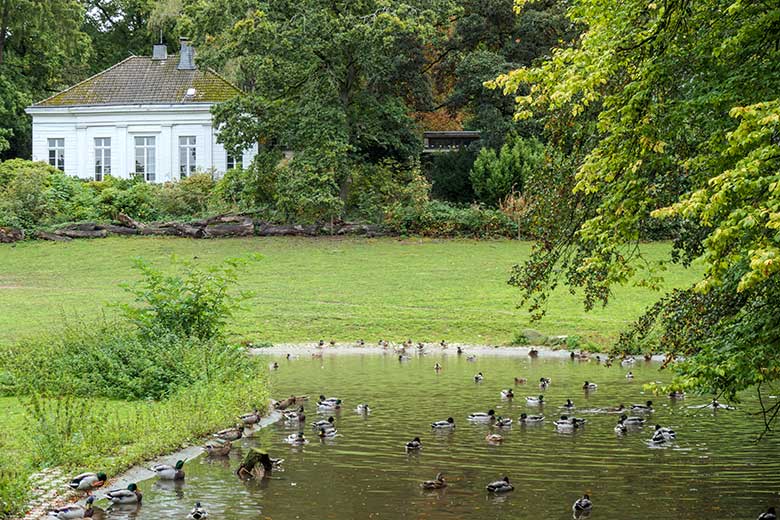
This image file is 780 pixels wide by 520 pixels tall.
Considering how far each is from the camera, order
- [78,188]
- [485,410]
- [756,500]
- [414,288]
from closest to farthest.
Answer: [756,500] < [485,410] < [414,288] < [78,188]

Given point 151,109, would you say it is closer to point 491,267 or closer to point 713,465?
point 491,267

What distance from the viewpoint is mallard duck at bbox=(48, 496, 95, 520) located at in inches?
472

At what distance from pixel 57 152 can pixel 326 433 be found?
Answer: 157ft

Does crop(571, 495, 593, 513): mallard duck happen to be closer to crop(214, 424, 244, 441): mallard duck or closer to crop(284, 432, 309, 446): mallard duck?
crop(284, 432, 309, 446): mallard duck

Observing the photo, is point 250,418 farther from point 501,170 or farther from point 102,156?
point 102,156

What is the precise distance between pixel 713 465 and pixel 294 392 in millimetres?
9198

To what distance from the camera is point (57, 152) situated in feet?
203

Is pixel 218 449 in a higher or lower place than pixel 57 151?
lower

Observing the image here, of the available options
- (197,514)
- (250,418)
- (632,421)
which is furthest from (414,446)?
(197,514)

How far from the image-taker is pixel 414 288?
36.1 metres

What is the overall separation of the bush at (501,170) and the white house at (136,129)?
14524mm

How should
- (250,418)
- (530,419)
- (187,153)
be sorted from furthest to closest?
1. (187,153)
2. (530,419)
3. (250,418)

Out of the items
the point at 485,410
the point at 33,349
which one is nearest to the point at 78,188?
the point at 33,349

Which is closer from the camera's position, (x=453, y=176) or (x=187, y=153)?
(x=453, y=176)
